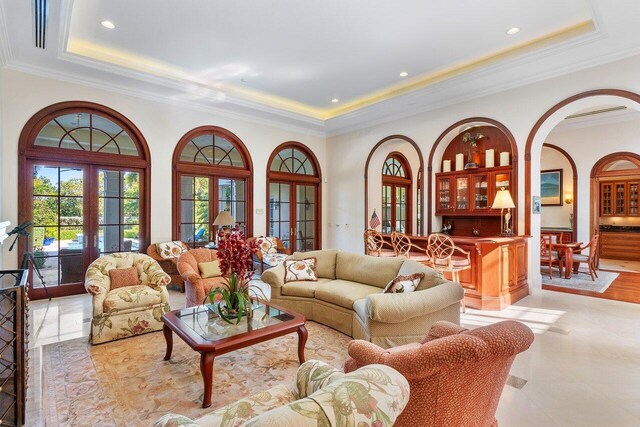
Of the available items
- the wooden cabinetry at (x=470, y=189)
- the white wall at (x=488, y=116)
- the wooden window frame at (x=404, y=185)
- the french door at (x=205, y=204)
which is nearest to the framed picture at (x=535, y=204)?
the white wall at (x=488, y=116)

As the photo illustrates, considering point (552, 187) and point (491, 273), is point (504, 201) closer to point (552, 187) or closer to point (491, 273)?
point (491, 273)

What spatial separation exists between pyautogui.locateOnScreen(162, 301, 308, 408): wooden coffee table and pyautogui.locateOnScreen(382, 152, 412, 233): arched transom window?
19.8ft

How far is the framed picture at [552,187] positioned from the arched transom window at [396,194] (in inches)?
140

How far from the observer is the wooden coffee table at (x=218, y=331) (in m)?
2.30

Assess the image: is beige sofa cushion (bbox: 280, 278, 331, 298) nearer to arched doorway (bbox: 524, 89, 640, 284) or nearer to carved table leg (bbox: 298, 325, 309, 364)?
carved table leg (bbox: 298, 325, 309, 364)

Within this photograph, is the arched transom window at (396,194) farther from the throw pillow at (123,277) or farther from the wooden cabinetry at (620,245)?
the throw pillow at (123,277)

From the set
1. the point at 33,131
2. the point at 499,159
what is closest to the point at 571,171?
the point at 499,159

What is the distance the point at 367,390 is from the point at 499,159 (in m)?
6.65

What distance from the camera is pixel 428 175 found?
6.46 metres

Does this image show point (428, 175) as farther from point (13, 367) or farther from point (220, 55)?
point (13, 367)

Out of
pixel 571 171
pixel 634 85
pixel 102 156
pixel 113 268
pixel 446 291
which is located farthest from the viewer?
pixel 571 171

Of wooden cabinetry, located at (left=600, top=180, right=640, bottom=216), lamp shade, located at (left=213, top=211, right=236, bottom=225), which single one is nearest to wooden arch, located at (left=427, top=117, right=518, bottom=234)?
lamp shade, located at (left=213, top=211, right=236, bottom=225)

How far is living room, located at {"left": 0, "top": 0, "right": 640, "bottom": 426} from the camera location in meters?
2.39

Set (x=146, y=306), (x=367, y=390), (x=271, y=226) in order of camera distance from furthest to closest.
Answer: (x=271, y=226) → (x=146, y=306) → (x=367, y=390)
